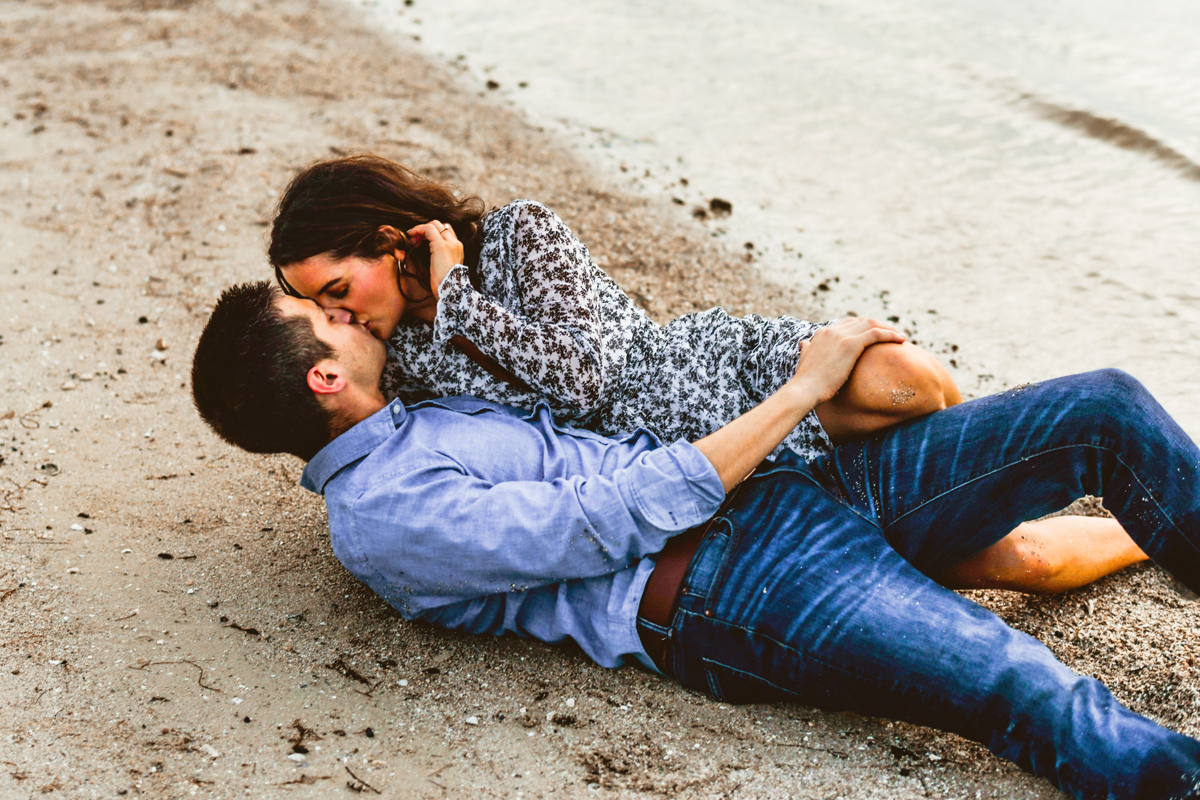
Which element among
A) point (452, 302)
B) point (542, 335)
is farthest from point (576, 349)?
point (452, 302)

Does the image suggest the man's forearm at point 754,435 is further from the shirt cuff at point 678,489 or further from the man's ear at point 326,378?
the man's ear at point 326,378

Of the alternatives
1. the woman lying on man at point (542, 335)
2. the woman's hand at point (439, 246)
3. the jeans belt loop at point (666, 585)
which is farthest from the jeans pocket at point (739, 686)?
the woman's hand at point (439, 246)

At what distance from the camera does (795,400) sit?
7.82ft

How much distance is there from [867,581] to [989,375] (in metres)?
2.37

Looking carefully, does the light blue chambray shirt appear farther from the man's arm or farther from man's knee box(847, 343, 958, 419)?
man's knee box(847, 343, 958, 419)

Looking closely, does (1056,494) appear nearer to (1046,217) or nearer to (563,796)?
(563,796)

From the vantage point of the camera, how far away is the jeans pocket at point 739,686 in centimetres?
234

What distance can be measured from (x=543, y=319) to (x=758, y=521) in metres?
0.78

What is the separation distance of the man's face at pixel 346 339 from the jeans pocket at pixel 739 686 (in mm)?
1157

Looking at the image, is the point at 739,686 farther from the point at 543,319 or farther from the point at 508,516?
the point at 543,319

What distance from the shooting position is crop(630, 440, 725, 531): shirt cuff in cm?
225

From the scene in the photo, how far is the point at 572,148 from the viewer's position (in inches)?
241

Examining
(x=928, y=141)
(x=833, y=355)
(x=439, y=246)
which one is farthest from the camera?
(x=928, y=141)

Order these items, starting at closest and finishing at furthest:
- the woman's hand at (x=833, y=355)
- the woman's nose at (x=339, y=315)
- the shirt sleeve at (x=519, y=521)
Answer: the shirt sleeve at (x=519, y=521) < the woman's hand at (x=833, y=355) < the woman's nose at (x=339, y=315)
